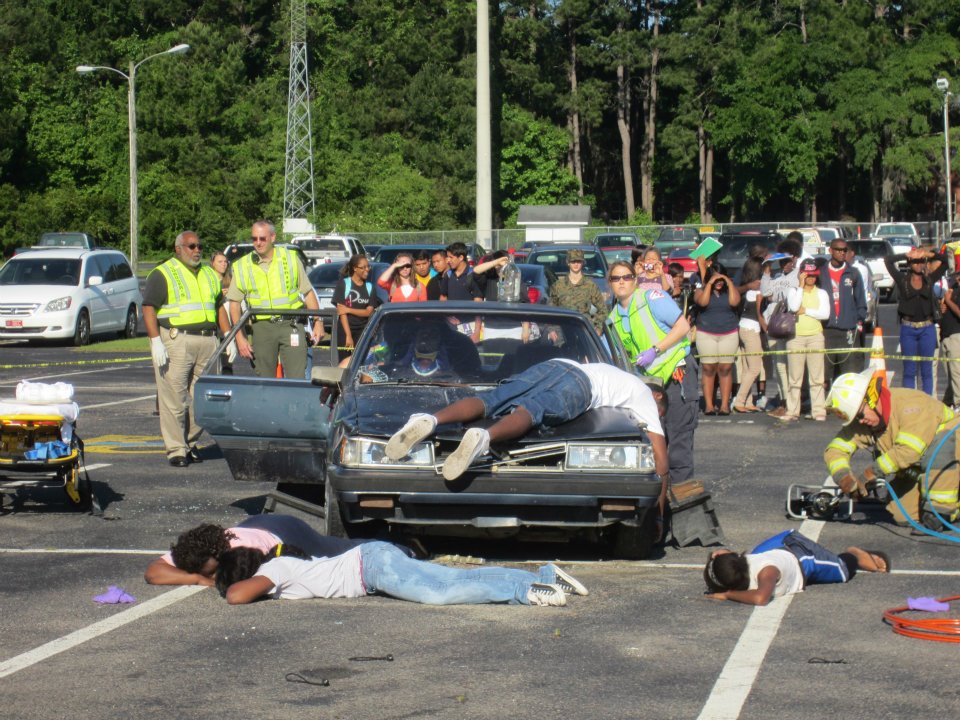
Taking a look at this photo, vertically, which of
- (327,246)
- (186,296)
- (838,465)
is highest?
(327,246)

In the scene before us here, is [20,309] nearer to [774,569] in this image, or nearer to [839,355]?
[839,355]

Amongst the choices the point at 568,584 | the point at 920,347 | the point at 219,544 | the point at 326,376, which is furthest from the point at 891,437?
the point at 920,347

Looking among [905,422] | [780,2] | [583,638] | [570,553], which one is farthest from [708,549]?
[780,2]

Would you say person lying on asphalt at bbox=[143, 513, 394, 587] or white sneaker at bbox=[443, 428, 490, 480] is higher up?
white sneaker at bbox=[443, 428, 490, 480]

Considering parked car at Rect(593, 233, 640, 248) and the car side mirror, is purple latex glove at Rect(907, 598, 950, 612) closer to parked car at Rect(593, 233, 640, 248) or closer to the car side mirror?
the car side mirror

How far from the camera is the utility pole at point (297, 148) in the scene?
6725 cm

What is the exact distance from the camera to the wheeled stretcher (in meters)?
9.70

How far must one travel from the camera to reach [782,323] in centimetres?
1620

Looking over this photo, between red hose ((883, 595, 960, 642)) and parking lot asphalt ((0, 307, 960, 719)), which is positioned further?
red hose ((883, 595, 960, 642))

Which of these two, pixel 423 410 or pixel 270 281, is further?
pixel 270 281

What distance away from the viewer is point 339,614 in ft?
23.6

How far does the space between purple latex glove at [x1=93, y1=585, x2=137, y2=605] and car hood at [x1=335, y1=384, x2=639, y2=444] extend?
1421mm

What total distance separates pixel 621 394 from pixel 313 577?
82.4 inches

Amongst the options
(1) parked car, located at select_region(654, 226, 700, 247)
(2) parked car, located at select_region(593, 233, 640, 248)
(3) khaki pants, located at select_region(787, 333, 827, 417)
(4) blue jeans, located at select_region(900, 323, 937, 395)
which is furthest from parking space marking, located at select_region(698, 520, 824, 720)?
(1) parked car, located at select_region(654, 226, 700, 247)
